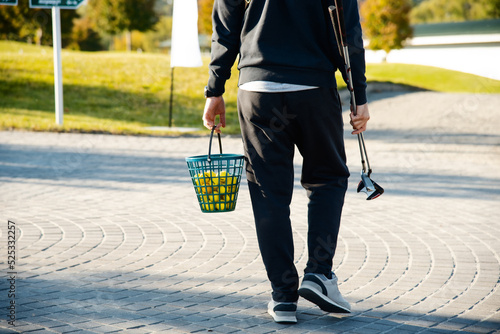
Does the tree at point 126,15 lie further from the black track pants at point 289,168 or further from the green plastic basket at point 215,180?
the black track pants at point 289,168

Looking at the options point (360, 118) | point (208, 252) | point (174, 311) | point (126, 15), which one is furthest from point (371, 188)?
point (126, 15)

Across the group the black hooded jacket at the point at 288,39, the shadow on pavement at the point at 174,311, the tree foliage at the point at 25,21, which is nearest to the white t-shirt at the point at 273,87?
the black hooded jacket at the point at 288,39

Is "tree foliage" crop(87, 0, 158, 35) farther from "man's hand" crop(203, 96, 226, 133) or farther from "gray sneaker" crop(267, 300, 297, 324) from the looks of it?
"gray sneaker" crop(267, 300, 297, 324)

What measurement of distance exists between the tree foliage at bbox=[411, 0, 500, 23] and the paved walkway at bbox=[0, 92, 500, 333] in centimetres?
6096

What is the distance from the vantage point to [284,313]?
3.24 meters

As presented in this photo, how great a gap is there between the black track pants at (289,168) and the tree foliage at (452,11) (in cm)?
6467

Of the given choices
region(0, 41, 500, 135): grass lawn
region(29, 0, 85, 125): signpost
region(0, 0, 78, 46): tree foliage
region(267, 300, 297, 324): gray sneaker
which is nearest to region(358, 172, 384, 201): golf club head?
region(267, 300, 297, 324): gray sneaker

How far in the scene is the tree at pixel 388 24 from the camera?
47031mm

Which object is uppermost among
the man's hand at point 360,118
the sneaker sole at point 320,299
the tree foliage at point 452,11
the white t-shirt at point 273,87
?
the tree foliage at point 452,11

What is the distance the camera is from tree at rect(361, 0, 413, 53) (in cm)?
4703

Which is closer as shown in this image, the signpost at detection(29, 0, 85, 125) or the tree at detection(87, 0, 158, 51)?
the signpost at detection(29, 0, 85, 125)

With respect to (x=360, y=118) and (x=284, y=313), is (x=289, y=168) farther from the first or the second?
(x=284, y=313)

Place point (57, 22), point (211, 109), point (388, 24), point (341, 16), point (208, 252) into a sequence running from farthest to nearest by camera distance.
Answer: point (388, 24) < point (57, 22) < point (208, 252) < point (211, 109) < point (341, 16)

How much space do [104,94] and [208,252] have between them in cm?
1488
